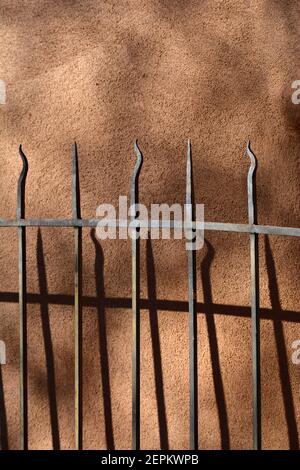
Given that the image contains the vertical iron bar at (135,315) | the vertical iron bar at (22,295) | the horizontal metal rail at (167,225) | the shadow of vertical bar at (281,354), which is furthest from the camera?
the shadow of vertical bar at (281,354)

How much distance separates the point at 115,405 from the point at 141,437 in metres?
0.20

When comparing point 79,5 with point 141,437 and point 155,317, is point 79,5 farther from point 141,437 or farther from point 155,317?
point 141,437

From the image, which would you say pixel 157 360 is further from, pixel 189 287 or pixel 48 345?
pixel 189 287

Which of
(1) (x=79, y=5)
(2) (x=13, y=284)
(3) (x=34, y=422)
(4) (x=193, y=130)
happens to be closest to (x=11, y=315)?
(2) (x=13, y=284)

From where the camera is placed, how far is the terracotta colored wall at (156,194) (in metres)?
3.06

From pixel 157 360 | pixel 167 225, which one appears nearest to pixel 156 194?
pixel 167 225

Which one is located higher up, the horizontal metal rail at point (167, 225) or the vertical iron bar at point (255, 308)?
the horizontal metal rail at point (167, 225)

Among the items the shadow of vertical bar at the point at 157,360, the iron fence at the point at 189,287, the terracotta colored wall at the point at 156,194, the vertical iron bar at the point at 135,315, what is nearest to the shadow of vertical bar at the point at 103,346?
the terracotta colored wall at the point at 156,194

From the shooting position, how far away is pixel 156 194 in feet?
10.2

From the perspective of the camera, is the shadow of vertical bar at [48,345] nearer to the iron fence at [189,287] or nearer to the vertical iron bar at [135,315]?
the iron fence at [189,287]

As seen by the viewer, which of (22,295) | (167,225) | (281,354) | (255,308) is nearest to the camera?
(255,308)

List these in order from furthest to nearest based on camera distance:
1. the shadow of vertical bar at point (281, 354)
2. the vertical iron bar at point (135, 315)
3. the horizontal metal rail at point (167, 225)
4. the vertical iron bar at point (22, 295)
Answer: the shadow of vertical bar at point (281, 354) → the vertical iron bar at point (22, 295) → the vertical iron bar at point (135, 315) → the horizontal metal rail at point (167, 225)

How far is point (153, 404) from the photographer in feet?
10.1

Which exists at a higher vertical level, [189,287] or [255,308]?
Result: [189,287]
